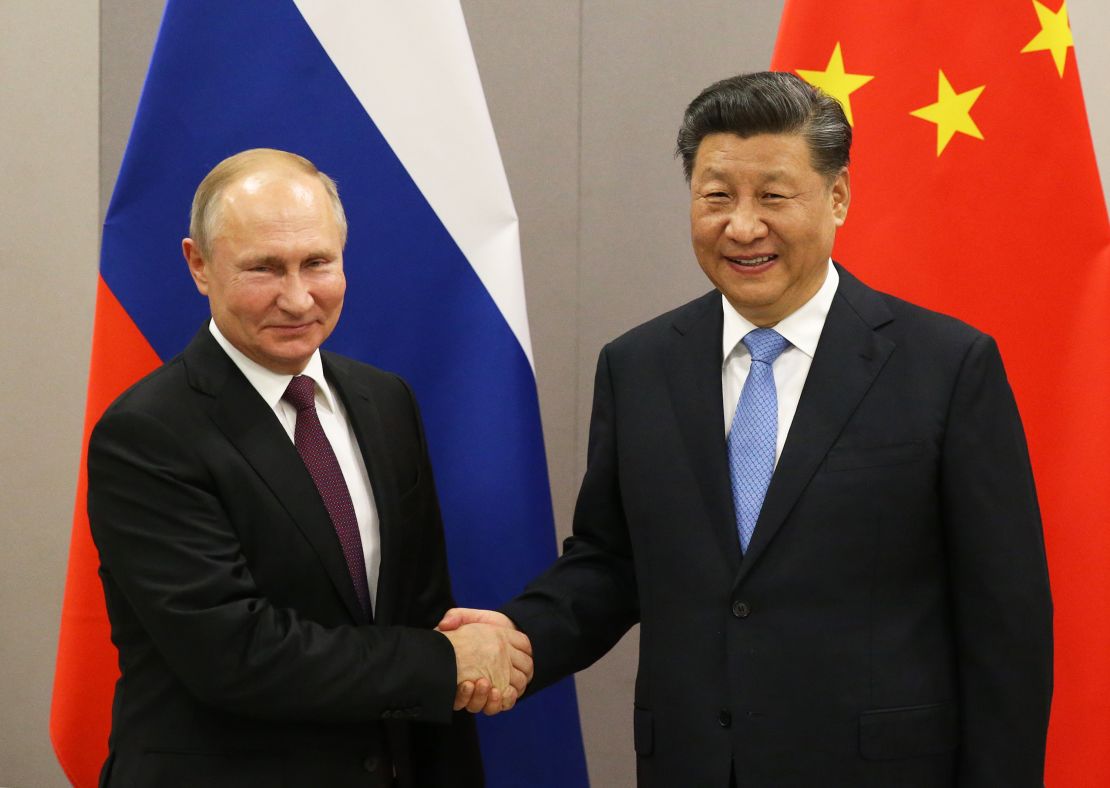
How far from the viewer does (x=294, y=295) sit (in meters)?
1.68

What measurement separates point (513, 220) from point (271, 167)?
0.55 meters

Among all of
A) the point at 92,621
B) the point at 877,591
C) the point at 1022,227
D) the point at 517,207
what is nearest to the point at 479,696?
the point at 877,591

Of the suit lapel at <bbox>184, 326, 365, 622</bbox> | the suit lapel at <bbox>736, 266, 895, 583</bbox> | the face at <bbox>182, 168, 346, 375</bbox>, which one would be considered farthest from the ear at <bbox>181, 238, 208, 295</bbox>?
the suit lapel at <bbox>736, 266, 895, 583</bbox>

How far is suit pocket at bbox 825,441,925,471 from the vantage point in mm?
1608

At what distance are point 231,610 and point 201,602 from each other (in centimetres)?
4

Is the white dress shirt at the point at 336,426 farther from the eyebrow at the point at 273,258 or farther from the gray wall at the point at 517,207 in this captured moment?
the gray wall at the point at 517,207

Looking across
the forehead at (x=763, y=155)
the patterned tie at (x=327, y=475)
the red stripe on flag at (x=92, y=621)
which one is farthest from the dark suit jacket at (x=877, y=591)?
the red stripe on flag at (x=92, y=621)

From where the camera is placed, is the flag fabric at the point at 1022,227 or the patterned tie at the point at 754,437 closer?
the patterned tie at the point at 754,437

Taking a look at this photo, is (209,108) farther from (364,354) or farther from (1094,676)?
(1094,676)

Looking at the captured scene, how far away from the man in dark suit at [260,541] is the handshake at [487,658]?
0.02 meters

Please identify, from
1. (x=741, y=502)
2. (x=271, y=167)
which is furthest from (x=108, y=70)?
(x=741, y=502)

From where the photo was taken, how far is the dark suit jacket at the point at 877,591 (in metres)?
1.60

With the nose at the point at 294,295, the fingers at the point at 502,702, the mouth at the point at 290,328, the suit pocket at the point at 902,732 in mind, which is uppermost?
the nose at the point at 294,295

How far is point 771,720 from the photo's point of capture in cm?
162
